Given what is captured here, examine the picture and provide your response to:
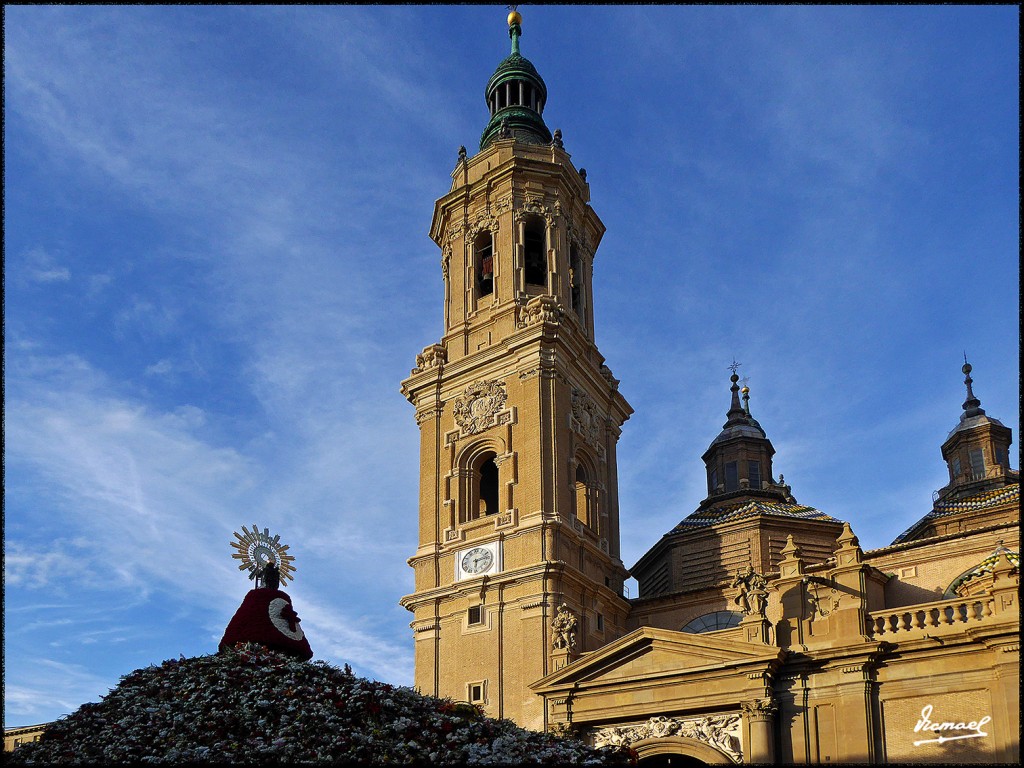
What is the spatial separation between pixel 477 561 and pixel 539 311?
883 cm

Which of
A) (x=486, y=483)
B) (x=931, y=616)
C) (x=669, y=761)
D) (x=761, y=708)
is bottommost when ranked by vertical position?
(x=669, y=761)

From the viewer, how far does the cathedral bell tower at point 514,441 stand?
3328 centimetres

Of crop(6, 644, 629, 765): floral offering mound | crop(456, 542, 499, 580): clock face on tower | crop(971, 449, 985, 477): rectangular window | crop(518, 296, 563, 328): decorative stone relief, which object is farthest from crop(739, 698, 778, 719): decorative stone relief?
crop(971, 449, 985, 477): rectangular window

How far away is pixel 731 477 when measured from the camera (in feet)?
161

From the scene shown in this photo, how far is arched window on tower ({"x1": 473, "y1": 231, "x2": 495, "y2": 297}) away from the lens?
4128cm

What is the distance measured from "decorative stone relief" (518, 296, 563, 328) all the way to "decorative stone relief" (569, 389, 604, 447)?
2741 mm

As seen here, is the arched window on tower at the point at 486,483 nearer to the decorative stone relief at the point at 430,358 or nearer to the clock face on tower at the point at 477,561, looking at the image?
the clock face on tower at the point at 477,561

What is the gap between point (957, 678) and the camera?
2466 centimetres

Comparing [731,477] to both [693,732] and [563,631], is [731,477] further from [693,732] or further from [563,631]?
[693,732]

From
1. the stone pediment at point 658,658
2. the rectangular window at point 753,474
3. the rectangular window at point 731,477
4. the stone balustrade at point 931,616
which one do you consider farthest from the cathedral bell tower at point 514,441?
the rectangular window at point 753,474

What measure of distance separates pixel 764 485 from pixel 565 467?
15.7 meters

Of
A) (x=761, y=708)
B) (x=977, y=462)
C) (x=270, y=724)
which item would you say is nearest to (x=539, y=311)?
(x=761, y=708)

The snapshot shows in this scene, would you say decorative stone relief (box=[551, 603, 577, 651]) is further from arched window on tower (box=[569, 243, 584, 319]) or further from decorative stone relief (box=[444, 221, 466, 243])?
decorative stone relief (box=[444, 221, 466, 243])

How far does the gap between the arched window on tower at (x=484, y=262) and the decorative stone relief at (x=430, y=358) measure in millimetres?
2626
